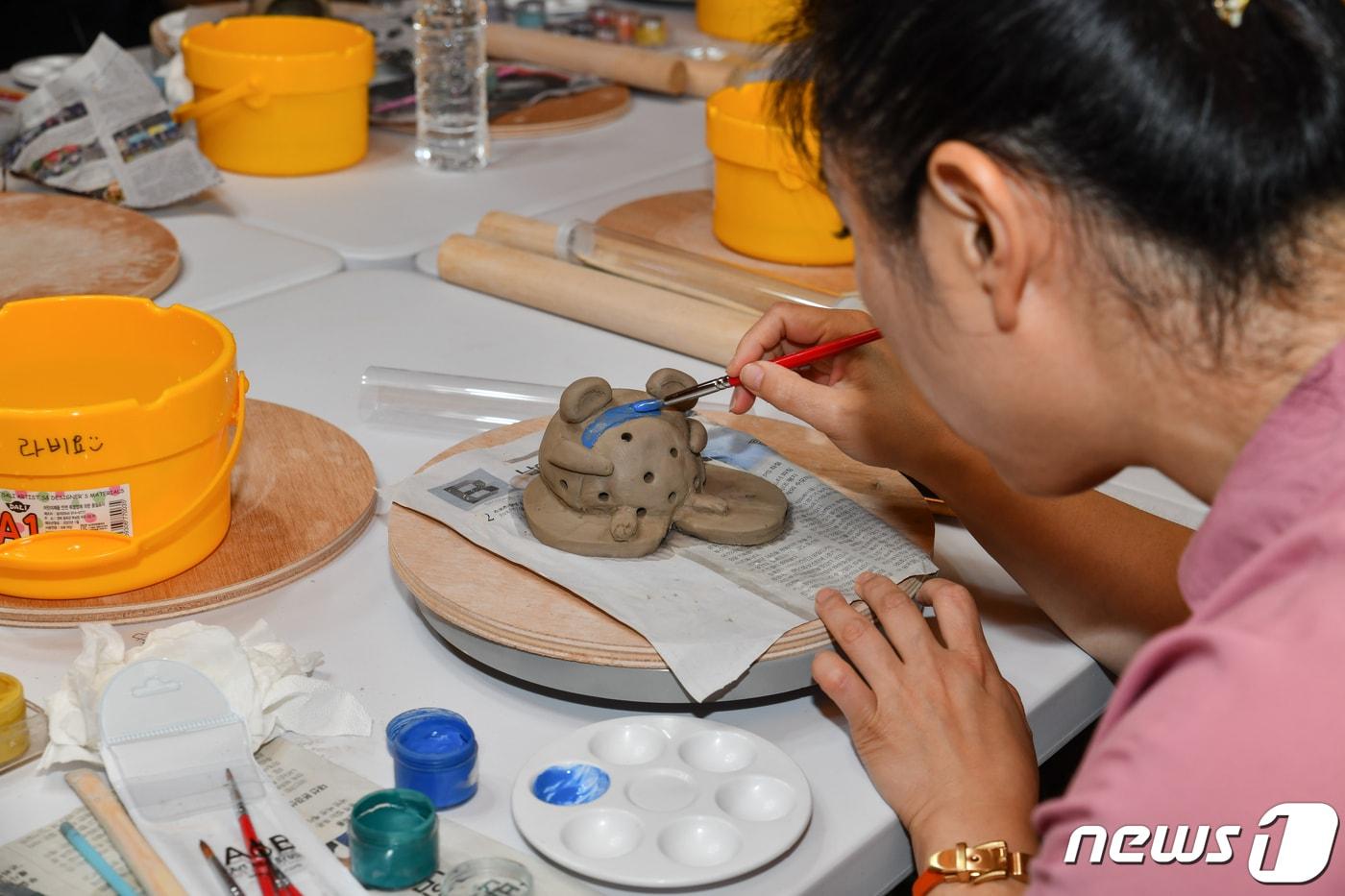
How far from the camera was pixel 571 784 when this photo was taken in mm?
909

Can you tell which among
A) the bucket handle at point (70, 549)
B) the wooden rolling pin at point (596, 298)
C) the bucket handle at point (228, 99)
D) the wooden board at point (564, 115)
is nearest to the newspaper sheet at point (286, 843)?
the bucket handle at point (70, 549)

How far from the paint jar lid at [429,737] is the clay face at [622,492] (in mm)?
200

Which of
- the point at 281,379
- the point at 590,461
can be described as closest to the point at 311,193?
the point at 281,379

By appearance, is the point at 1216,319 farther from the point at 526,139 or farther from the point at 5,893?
the point at 526,139

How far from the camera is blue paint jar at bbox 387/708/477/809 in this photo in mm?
891

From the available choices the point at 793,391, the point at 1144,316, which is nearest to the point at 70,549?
the point at 793,391

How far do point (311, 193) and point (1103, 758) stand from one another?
169 centimetres

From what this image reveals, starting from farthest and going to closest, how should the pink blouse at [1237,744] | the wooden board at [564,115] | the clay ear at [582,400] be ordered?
1. the wooden board at [564,115]
2. the clay ear at [582,400]
3. the pink blouse at [1237,744]

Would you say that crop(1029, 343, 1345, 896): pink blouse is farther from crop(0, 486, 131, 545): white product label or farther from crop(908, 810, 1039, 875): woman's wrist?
crop(0, 486, 131, 545): white product label

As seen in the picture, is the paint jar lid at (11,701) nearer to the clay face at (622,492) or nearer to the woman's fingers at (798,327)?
the clay face at (622,492)

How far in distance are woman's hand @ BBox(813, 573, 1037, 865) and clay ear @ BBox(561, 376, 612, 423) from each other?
9.9 inches

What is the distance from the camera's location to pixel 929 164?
0.75 meters

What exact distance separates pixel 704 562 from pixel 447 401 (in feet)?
1.46

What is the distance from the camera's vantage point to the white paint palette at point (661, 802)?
845mm
